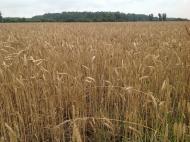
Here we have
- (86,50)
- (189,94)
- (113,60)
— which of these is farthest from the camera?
(86,50)

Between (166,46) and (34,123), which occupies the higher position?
(166,46)

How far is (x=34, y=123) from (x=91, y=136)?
45 centimetres

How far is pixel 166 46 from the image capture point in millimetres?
4836

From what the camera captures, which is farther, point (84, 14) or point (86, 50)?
point (84, 14)

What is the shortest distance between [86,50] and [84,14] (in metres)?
67.9

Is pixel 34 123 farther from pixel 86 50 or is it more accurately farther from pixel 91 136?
pixel 86 50

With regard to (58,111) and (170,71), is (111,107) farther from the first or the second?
(170,71)

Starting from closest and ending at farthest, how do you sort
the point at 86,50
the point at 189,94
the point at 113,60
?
the point at 189,94
the point at 113,60
the point at 86,50

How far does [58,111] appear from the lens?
2.78 m

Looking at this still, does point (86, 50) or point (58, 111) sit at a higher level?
point (86, 50)

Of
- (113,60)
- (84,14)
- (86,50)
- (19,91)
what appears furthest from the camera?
(84,14)

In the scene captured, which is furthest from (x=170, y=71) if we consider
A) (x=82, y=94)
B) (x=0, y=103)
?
(x=0, y=103)

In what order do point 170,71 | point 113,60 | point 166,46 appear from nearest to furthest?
point 170,71 < point 113,60 < point 166,46

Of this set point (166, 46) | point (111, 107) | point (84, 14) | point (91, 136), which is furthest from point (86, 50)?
point (84, 14)
